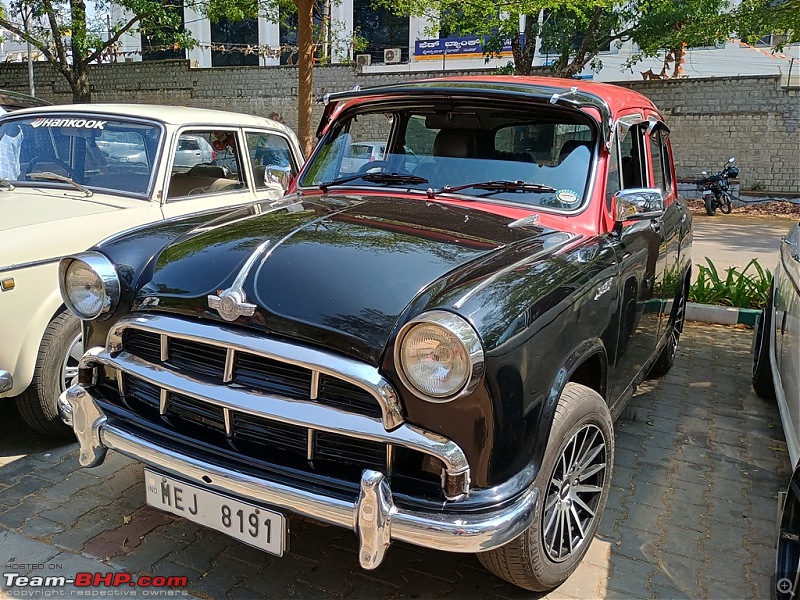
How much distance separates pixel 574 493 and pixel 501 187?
1397 millimetres

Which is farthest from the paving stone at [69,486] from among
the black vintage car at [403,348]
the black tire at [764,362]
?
the black tire at [764,362]

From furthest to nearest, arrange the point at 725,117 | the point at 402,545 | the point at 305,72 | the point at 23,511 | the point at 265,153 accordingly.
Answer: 1. the point at 725,117
2. the point at 305,72
3. the point at 265,153
4. the point at 23,511
5. the point at 402,545

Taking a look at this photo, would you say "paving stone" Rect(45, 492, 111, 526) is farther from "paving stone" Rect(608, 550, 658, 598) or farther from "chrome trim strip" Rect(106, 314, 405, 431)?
"paving stone" Rect(608, 550, 658, 598)

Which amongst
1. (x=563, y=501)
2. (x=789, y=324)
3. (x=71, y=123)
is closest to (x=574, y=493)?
(x=563, y=501)

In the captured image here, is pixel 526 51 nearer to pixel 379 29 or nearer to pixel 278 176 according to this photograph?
pixel 379 29

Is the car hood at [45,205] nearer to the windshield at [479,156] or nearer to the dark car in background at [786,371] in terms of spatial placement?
the windshield at [479,156]

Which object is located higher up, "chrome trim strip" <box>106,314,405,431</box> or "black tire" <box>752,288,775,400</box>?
"chrome trim strip" <box>106,314,405,431</box>

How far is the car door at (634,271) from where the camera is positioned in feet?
10.2

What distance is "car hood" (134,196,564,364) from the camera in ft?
7.04

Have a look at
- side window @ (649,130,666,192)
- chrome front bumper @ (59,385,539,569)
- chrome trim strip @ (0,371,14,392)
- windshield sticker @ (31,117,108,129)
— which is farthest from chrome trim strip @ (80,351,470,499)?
windshield sticker @ (31,117,108,129)

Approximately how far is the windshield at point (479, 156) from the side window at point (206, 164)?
4.33 feet

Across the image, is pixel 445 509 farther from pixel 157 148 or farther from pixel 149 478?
pixel 157 148

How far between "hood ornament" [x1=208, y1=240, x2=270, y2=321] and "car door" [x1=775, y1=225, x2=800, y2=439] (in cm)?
233

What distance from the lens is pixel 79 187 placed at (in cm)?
434
